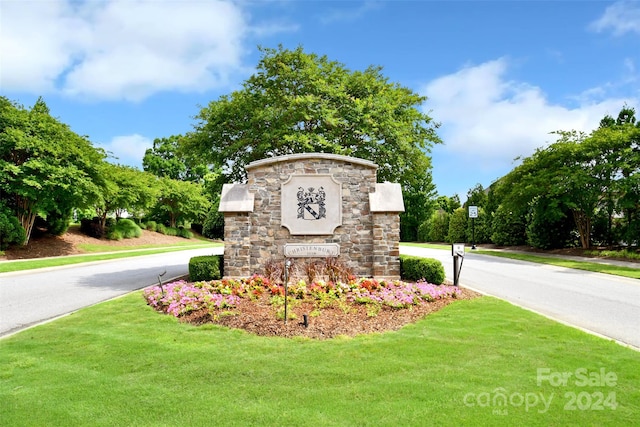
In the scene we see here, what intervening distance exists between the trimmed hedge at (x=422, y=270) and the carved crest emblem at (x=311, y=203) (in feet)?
8.73

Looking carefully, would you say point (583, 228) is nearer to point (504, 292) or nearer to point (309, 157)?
point (504, 292)

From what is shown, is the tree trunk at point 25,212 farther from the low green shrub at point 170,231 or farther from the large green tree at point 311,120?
the low green shrub at point 170,231

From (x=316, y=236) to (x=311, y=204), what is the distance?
35.4 inches

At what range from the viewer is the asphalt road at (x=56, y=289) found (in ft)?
26.0

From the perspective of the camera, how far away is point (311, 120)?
12383mm

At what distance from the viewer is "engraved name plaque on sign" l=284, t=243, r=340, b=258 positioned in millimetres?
10797

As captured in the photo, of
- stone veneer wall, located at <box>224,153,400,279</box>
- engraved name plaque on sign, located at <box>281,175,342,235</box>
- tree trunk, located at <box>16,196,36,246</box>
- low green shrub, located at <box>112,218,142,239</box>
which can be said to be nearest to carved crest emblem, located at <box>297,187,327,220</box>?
engraved name plaque on sign, located at <box>281,175,342,235</box>

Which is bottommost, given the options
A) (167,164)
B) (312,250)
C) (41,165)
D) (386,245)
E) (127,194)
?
(312,250)

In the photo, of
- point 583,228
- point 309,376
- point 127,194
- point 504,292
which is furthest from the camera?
point 127,194

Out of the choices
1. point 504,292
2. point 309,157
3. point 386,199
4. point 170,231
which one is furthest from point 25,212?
point 504,292

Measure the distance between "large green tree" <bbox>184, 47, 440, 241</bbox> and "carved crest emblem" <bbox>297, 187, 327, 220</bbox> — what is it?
150 cm

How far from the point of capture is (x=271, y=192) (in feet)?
36.1

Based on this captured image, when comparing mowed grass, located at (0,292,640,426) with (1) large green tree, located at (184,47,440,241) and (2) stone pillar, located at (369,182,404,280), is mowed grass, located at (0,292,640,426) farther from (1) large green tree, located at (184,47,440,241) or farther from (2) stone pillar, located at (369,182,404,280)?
(1) large green tree, located at (184,47,440,241)

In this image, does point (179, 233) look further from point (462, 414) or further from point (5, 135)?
point (462, 414)
